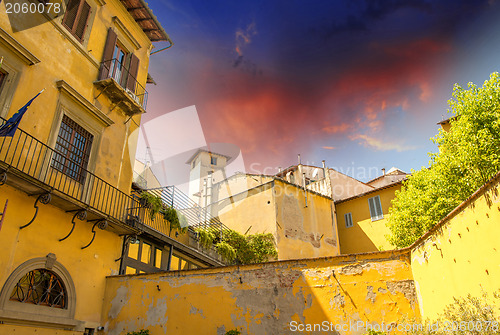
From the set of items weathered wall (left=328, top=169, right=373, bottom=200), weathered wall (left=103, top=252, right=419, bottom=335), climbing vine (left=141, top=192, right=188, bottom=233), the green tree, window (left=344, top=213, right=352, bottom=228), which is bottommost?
weathered wall (left=103, top=252, right=419, bottom=335)

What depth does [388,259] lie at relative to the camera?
8148 mm

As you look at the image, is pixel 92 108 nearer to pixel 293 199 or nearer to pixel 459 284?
pixel 459 284

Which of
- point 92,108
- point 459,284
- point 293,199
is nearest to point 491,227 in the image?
point 459,284

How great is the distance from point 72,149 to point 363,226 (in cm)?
1994

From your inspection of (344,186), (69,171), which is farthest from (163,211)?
(344,186)

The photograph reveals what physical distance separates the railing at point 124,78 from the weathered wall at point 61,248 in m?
4.96

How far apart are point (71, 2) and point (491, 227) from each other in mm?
12621

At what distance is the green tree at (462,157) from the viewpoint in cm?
1223

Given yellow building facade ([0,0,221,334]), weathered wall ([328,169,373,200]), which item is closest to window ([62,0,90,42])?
yellow building facade ([0,0,221,334])

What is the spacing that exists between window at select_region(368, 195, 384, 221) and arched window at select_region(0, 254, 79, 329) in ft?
65.2

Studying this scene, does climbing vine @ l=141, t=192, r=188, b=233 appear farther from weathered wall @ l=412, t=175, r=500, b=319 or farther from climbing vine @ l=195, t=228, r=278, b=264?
weathered wall @ l=412, t=175, r=500, b=319

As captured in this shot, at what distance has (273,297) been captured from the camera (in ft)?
27.5

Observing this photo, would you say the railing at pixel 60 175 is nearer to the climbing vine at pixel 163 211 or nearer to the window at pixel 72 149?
the window at pixel 72 149

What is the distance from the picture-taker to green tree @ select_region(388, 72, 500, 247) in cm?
1223
